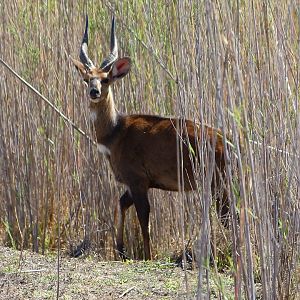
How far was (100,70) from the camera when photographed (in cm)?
711

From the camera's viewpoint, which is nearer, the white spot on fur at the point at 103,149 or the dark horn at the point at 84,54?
the dark horn at the point at 84,54

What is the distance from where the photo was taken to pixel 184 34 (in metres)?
4.25

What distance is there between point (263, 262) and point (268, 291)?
0.15 metres

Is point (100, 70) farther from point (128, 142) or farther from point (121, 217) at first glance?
point (121, 217)

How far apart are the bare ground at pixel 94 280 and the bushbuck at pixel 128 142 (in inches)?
38.3

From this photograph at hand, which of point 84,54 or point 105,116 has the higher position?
point 84,54

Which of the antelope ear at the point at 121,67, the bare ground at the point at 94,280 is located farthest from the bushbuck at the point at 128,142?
the bare ground at the point at 94,280

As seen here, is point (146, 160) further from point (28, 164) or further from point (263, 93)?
point (263, 93)

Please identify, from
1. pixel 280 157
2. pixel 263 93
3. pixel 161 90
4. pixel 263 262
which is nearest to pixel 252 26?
pixel 263 93

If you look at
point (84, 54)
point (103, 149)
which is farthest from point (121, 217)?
point (84, 54)

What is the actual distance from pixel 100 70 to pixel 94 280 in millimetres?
2263

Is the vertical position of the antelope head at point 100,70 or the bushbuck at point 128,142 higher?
the antelope head at point 100,70

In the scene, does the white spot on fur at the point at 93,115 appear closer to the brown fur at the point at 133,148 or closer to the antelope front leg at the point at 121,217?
the brown fur at the point at 133,148

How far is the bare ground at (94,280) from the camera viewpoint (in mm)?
4918
